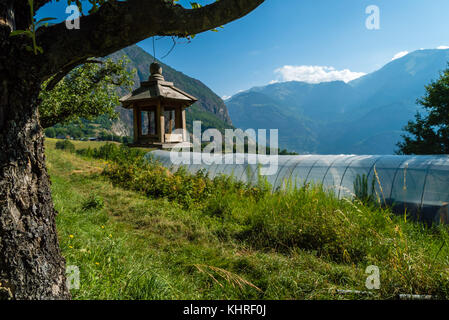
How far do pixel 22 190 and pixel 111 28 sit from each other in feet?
3.21

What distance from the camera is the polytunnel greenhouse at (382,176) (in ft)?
18.4

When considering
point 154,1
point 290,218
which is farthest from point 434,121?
point 154,1

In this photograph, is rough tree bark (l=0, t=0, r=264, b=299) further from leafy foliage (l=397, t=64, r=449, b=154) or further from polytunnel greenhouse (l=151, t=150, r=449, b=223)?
leafy foliage (l=397, t=64, r=449, b=154)

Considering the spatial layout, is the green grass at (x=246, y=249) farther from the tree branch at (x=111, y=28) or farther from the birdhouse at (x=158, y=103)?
the tree branch at (x=111, y=28)

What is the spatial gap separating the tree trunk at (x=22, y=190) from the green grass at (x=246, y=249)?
2.69ft

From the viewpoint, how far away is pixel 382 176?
6.57 meters

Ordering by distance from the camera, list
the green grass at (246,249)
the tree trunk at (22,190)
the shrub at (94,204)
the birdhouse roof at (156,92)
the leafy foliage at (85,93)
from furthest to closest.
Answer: the leafy foliage at (85,93) < the birdhouse roof at (156,92) < the shrub at (94,204) < the green grass at (246,249) < the tree trunk at (22,190)

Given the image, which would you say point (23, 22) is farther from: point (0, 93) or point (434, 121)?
point (434, 121)

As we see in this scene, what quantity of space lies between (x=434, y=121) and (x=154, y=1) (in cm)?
2760

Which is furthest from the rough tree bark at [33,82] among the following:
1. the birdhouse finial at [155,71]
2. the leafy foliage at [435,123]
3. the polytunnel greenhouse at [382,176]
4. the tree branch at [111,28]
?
the leafy foliage at [435,123]

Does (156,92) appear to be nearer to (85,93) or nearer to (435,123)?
(85,93)

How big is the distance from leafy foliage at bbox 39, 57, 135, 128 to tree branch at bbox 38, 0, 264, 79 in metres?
9.03
